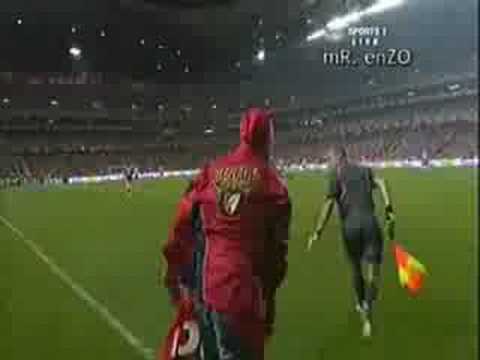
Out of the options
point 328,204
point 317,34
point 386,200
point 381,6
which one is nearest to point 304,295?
point 328,204

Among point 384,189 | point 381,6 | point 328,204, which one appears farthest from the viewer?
point 328,204

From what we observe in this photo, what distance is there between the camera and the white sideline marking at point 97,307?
5621 mm

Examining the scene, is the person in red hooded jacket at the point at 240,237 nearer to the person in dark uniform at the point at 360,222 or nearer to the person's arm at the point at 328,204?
the person in dark uniform at the point at 360,222

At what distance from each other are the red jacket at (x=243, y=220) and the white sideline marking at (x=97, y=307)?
2.45m

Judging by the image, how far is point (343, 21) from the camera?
155 inches

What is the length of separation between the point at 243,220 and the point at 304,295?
4.17 metres

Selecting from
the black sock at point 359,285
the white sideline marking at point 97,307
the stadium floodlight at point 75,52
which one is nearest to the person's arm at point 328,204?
the black sock at point 359,285

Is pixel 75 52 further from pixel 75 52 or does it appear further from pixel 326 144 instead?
pixel 326 144

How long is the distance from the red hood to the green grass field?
746mm

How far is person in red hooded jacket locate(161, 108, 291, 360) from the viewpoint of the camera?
9.79 ft

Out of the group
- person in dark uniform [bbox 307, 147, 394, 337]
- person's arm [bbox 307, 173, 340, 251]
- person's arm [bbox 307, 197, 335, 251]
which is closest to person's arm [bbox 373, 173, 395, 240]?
person in dark uniform [bbox 307, 147, 394, 337]

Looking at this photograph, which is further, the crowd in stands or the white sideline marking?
the white sideline marking

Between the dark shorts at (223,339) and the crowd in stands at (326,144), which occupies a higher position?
the crowd in stands at (326,144)

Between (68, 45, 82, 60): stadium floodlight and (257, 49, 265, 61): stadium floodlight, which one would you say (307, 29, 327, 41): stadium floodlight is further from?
(68, 45, 82, 60): stadium floodlight
